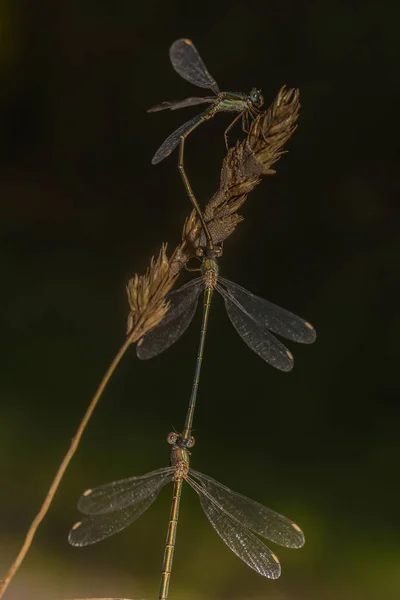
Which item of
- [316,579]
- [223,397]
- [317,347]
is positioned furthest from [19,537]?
[317,347]

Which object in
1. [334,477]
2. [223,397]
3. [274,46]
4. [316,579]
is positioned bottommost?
[316,579]

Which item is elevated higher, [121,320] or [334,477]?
[121,320]

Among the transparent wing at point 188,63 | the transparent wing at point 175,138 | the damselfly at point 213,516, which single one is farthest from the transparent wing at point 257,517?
the transparent wing at point 188,63

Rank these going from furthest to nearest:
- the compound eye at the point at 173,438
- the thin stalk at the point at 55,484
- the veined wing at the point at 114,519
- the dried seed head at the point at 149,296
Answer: the veined wing at the point at 114,519 < the compound eye at the point at 173,438 < the dried seed head at the point at 149,296 < the thin stalk at the point at 55,484

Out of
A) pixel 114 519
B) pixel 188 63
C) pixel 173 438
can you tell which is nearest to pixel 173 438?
pixel 173 438

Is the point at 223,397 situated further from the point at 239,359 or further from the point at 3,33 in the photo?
the point at 3,33

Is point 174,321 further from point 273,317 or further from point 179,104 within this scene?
point 179,104

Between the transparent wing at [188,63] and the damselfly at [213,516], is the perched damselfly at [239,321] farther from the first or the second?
the transparent wing at [188,63]
